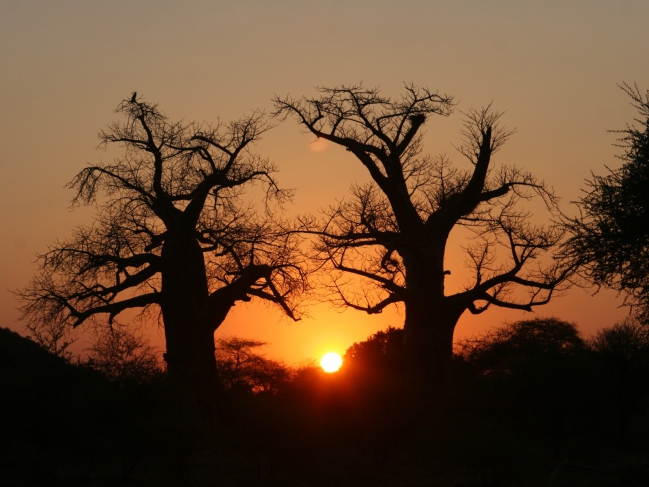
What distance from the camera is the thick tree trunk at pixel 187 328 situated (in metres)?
15.3

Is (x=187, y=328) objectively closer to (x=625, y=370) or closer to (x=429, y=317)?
(x=429, y=317)

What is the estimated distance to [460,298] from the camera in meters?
16.1

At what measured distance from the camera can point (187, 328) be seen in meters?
15.3

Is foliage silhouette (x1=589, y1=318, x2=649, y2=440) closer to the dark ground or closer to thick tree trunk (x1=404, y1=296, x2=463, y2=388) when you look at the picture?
the dark ground

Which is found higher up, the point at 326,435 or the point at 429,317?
the point at 429,317

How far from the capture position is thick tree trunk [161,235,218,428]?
602 inches

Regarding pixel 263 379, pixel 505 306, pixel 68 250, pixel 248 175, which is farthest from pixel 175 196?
pixel 263 379

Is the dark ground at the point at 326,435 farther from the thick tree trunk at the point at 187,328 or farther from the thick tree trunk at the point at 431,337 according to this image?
the thick tree trunk at the point at 187,328

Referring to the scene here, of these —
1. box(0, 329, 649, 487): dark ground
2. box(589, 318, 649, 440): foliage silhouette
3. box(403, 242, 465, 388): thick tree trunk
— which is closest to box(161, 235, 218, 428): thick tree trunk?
box(0, 329, 649, 487): dark ground

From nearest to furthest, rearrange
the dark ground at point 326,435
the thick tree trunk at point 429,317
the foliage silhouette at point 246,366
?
the dark ground at point 326,435, the thick tree trunk at point 429,317, the foliage silhouette at point 246,366

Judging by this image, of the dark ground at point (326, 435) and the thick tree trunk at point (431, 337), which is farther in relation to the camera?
the thick tree trunk at point (431, 337)

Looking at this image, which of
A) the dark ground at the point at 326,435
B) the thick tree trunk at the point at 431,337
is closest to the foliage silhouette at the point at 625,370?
the dark ground at the point at 326,435

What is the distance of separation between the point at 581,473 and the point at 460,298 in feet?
13.1

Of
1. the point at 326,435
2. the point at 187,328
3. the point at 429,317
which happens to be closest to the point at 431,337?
the point at 429,317
